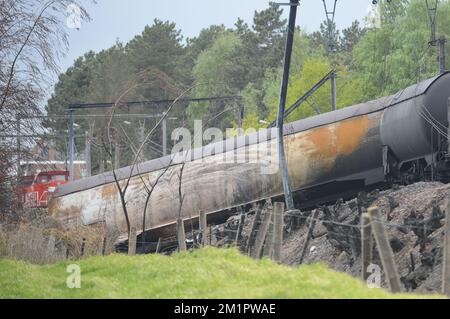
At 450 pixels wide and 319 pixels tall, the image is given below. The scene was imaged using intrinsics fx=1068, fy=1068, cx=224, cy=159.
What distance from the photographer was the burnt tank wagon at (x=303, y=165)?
24.2 meters

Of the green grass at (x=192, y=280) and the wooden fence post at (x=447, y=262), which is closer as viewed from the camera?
the green grass at (x=192, y=280)

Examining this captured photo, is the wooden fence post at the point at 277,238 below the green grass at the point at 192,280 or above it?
above

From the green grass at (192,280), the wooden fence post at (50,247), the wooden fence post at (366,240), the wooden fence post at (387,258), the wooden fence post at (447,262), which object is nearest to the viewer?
the green grass at (192,280)

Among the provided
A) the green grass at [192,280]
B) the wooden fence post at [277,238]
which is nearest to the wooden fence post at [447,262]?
the green grass at [192,280]

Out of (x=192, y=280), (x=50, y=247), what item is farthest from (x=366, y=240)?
(x=50, y=247)

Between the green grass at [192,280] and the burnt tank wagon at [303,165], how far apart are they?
9662 millimetres

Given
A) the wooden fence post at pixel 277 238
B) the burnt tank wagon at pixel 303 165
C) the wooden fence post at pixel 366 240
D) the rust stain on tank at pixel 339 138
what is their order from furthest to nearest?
the rust stain on tank at pixel 339 138 → the burnt tank wagon at pixel 303 165 → the wooden fence post at pixel 277 238 → the wooden fence post at pixel 366 240

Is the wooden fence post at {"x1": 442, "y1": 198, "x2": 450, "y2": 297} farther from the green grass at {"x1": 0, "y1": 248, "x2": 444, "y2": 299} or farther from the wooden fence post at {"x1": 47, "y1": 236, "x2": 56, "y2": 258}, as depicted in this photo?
Result: the wooden fence post at {"x1": 47, "y1": 236, "x2": 56, "y2": 258}

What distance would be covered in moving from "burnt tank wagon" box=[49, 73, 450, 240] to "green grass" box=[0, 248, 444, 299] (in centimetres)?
966

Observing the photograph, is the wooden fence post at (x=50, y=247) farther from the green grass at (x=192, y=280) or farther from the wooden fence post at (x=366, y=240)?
the wooden fence post at (x=366, y=240)

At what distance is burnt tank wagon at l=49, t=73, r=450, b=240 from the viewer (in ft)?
79.5

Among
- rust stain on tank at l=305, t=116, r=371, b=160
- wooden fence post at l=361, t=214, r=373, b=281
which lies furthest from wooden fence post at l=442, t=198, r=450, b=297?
rust stain on tank at l=305, t=116, r=371, b=160

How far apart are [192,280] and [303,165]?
1472 cm
